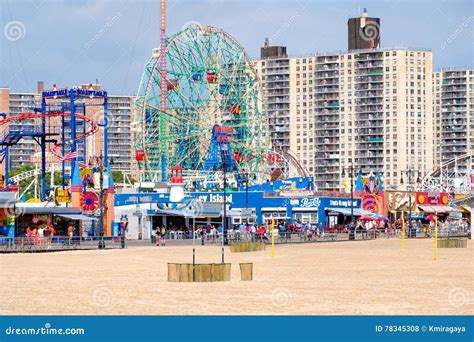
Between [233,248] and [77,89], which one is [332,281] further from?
[77,89]

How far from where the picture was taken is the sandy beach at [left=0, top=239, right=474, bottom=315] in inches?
1142

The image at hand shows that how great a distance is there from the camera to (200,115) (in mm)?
110312

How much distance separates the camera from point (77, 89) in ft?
287

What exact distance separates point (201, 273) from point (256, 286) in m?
1.96

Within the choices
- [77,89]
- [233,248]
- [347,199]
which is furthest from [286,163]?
[233,248]

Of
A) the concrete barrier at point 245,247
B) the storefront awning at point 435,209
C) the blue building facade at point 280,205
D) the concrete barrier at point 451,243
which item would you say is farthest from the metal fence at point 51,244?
the storefront awning at point 435,209

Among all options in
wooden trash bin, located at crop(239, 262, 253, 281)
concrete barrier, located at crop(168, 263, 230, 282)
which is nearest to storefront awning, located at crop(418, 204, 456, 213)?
wooden trash bin, located at crop(239, 262, 253, 281)

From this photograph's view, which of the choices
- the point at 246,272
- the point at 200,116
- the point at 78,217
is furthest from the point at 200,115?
the point at 246,272

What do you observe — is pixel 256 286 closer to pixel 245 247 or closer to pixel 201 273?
pixel 201 273

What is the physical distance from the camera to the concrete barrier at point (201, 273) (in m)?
37.0

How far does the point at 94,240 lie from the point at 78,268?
25246 millimetres

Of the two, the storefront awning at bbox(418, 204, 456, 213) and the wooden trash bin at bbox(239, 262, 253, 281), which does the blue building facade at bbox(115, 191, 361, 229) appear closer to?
the storefront awning at bbox(418, 204, 456, 213)

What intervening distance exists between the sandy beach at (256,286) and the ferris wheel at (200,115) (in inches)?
2129

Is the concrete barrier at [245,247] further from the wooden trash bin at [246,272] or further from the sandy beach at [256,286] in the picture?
the wooden trash bin at [246,272]
